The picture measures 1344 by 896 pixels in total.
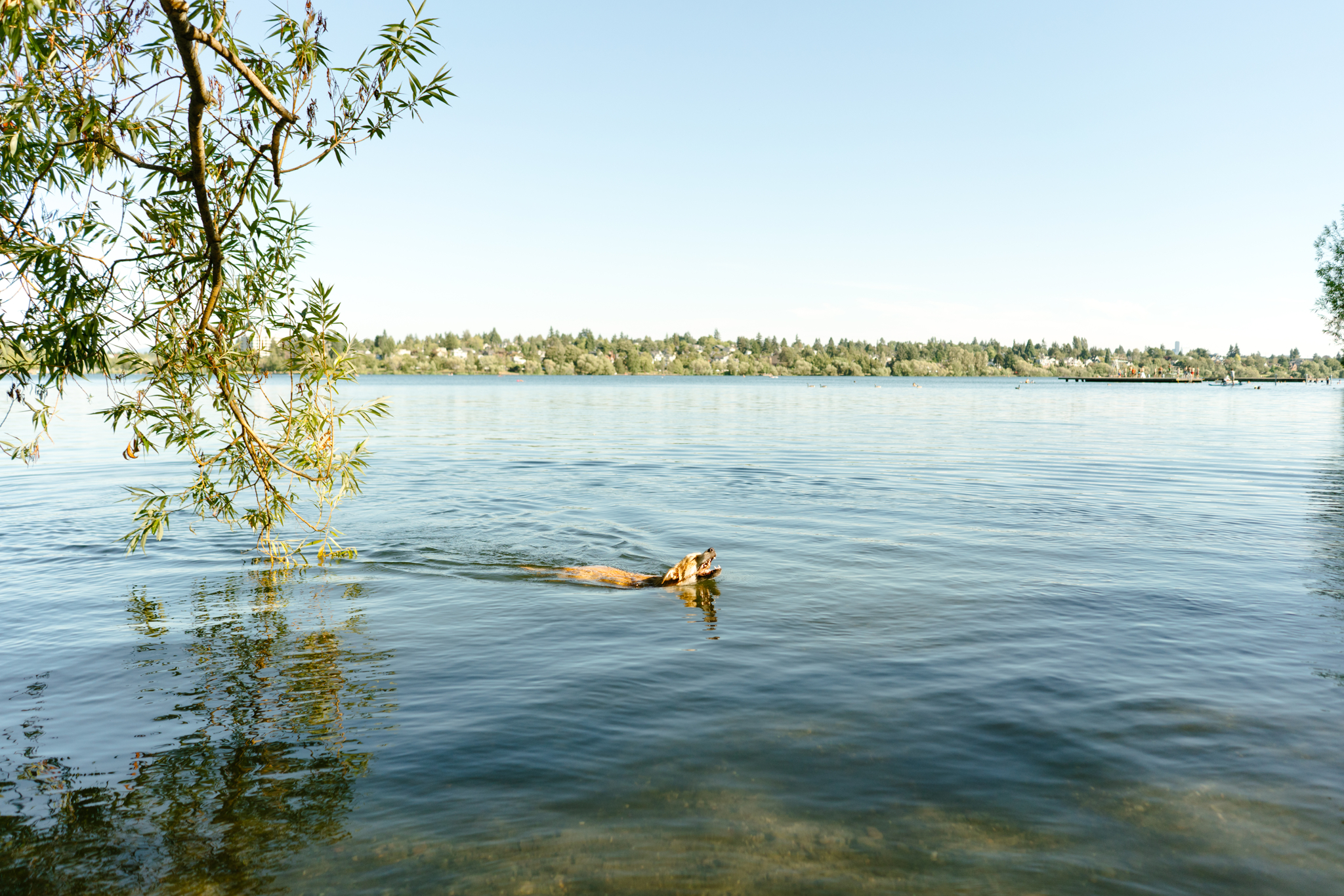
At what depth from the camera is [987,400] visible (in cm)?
11669

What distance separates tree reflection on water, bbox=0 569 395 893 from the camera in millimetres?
6316

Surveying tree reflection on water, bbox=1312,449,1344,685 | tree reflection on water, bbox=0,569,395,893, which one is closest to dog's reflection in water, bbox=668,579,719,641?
tree reflection on water, bbox=0,569,395,893

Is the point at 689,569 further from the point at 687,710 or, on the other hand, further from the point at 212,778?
the point at 212,778

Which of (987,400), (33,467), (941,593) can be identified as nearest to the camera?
(941,593)

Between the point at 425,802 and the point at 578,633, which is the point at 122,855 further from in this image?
the point at 578,633

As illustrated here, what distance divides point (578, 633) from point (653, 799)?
5225mm

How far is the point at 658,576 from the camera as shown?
15891 millimetres

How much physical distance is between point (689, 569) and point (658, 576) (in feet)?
3.08

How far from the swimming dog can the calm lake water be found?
36 centimetres

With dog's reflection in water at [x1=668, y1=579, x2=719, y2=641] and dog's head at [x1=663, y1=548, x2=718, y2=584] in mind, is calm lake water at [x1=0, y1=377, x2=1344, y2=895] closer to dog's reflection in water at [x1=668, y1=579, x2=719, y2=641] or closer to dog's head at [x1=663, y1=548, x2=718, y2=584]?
dog's reflection in water at [x1=668, y1=579, x2=719, y2=641]

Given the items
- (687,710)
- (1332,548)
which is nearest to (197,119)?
(687,710)

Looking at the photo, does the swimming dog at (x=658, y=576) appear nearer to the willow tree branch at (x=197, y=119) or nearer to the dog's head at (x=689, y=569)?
the dog's head at (x=689, y=569)

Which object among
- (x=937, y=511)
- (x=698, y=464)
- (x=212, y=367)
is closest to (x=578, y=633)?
(x=212, y=367)

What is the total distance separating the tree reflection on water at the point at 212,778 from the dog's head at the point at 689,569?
5.59 meters
